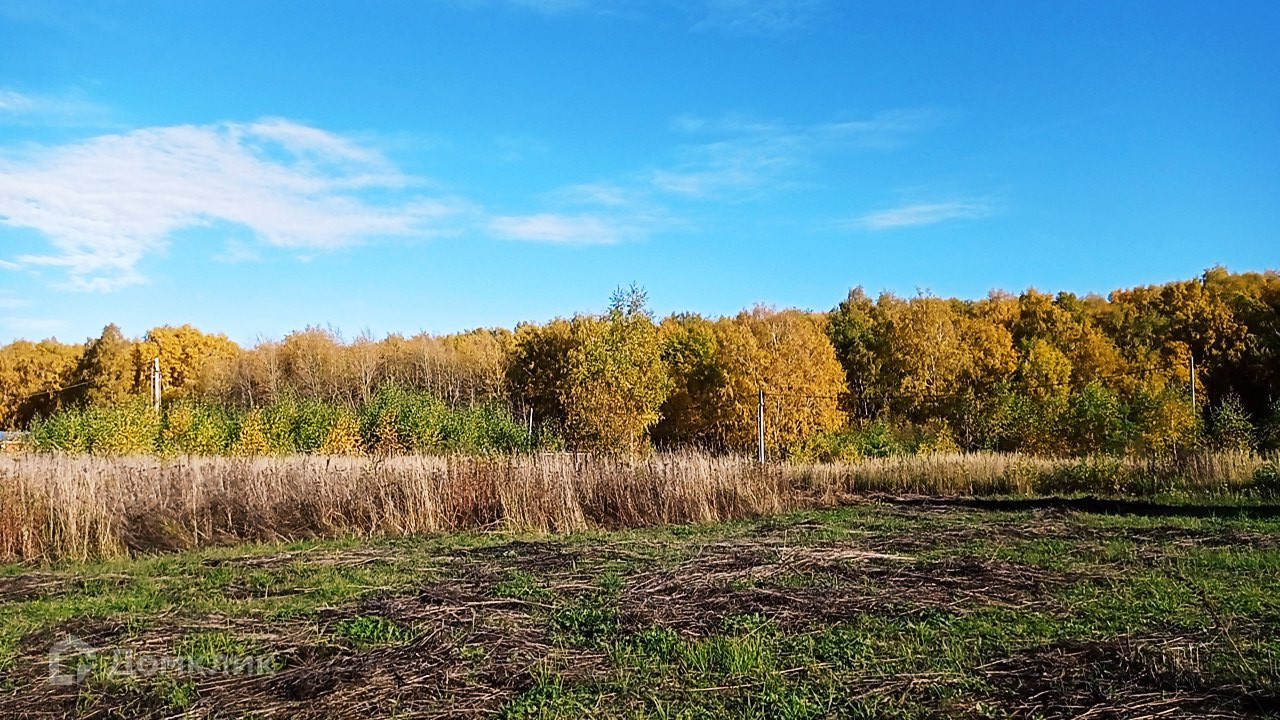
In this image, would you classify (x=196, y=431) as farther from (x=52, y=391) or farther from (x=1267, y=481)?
(x=52, y=391)

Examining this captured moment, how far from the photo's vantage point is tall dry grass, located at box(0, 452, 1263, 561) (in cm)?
887

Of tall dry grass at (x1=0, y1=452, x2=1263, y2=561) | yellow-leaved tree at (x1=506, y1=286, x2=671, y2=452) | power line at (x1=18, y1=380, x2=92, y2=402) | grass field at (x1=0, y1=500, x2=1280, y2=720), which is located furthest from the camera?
power line at (x1=18, y1=380, x2=92, y2=402)

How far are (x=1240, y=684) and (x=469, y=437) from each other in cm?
1738

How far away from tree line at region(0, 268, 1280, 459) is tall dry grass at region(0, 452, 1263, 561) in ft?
16.4

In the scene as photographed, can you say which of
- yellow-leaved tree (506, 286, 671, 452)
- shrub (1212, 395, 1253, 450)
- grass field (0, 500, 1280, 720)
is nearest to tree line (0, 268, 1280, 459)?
yellow-leaved tree (506, 286, 671, 452)

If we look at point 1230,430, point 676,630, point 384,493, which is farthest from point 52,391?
point 1230,430

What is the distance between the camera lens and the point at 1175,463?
547 inches

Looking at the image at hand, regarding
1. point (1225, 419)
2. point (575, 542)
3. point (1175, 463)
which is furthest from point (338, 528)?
point (1225, 419)

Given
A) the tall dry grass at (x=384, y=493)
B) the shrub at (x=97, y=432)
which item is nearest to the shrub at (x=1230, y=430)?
the tall dry grass at (x=384, y=493)

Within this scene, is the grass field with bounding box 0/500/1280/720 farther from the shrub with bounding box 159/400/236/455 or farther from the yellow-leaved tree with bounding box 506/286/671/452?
the shrub with bounding box 159/400/236/455

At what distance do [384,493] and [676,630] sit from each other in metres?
6.59

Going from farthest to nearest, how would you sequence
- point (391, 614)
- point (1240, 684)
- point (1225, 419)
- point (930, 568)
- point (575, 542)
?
point (1225, 419) < point (575, 542) < point (930, 568) < point (391, 614) < point (1240, 684)

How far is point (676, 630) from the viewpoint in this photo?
4938 millimetres

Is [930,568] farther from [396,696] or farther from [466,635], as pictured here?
[396,696]
